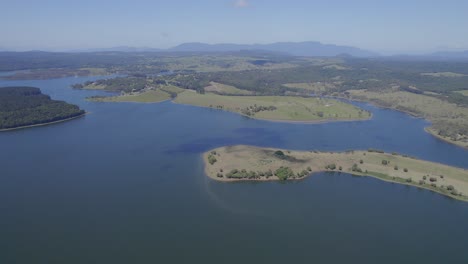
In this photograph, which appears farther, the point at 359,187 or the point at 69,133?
the point at 69,133

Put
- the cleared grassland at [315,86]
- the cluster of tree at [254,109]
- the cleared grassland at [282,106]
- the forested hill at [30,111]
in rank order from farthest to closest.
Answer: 1. the cleared grassland at [315,86]
2. the cluster of tree at [254,109]
3. the cleared grassland at [282,106]
4. the forested hill at [30,111]

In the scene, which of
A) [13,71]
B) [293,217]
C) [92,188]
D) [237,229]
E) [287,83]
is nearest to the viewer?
[237,229]

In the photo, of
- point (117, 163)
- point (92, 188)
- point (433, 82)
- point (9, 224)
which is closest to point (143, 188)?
point (92, 188)

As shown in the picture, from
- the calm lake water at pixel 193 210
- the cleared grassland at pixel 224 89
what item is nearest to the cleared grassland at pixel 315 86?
the cleared grassland at pixel 224 89

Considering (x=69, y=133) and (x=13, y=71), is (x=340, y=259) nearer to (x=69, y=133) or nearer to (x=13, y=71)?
(x=69, y=133)

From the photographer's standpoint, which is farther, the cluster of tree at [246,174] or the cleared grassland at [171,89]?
the cleared grassland at [171,89]

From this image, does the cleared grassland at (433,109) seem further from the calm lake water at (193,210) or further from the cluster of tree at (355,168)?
the cluster of tree at (355,168)
